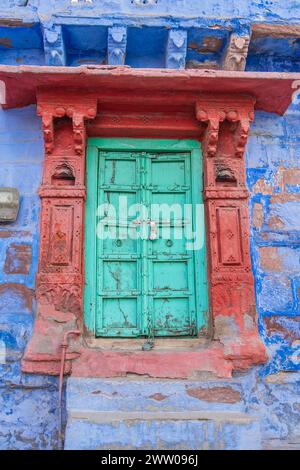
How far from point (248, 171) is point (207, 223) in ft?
1.91

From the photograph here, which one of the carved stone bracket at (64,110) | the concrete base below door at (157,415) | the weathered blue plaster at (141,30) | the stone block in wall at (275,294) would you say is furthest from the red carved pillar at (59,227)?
the stone block in wall at (275,294)

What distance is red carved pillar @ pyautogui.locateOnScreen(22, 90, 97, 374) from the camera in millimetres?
3389

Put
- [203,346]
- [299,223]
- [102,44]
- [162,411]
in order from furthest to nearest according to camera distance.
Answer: [102,44] → [299,223] → [203,346] → [162,411]

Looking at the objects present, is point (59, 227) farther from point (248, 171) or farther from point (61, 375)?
point (248, 171)

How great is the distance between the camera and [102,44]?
412cm

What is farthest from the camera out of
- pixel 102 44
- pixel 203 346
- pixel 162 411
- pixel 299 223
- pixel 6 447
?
pixel 102 44

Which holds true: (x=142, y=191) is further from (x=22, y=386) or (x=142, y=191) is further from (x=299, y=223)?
(x=22, y=386)

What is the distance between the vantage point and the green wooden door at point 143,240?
3666mm

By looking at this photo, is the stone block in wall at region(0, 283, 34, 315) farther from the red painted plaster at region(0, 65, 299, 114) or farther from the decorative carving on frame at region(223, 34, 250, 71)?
the decorative carving on frame at region(223, 34, 250, 71)

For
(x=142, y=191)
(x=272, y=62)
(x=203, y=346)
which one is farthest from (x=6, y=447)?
(x=272, y=62)

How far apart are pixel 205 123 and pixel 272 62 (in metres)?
1.00

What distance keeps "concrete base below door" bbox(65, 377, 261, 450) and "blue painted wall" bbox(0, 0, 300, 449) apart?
245 millimetres

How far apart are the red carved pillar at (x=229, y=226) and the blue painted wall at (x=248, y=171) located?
0.13m

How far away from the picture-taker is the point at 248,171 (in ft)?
13.0
